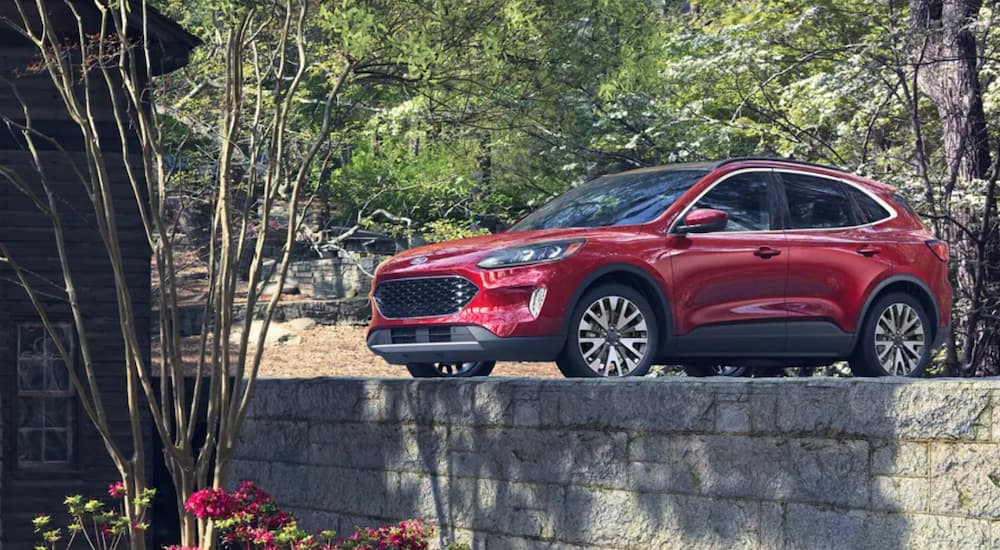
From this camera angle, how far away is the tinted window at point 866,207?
1118 cm

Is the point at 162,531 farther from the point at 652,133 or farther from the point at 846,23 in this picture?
the point at 846,23

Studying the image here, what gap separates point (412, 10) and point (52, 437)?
5.52 metres

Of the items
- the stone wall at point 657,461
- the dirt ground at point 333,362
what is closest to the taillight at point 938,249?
the stone wall at point 657,461

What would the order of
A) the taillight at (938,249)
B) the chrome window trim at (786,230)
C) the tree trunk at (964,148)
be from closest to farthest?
the chrome window trim at (786,230), the taillight at (938,249), the tree trunk at (964,148)

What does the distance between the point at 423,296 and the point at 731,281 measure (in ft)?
7.10

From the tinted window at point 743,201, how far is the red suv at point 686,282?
11 millimetres

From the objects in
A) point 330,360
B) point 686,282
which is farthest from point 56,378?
point 330,360

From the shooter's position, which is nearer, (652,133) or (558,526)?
(558,526)

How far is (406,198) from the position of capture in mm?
29641

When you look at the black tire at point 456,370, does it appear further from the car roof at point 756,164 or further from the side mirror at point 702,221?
the side mirror at point 702,221

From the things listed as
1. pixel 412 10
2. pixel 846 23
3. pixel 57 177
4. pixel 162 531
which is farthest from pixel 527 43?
pixel 846 23

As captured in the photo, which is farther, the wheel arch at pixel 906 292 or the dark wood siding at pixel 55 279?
the dark wood siding at pixel 55 279

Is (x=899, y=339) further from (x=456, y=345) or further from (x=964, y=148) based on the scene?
(x=964, y=148)

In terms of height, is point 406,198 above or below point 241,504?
above
